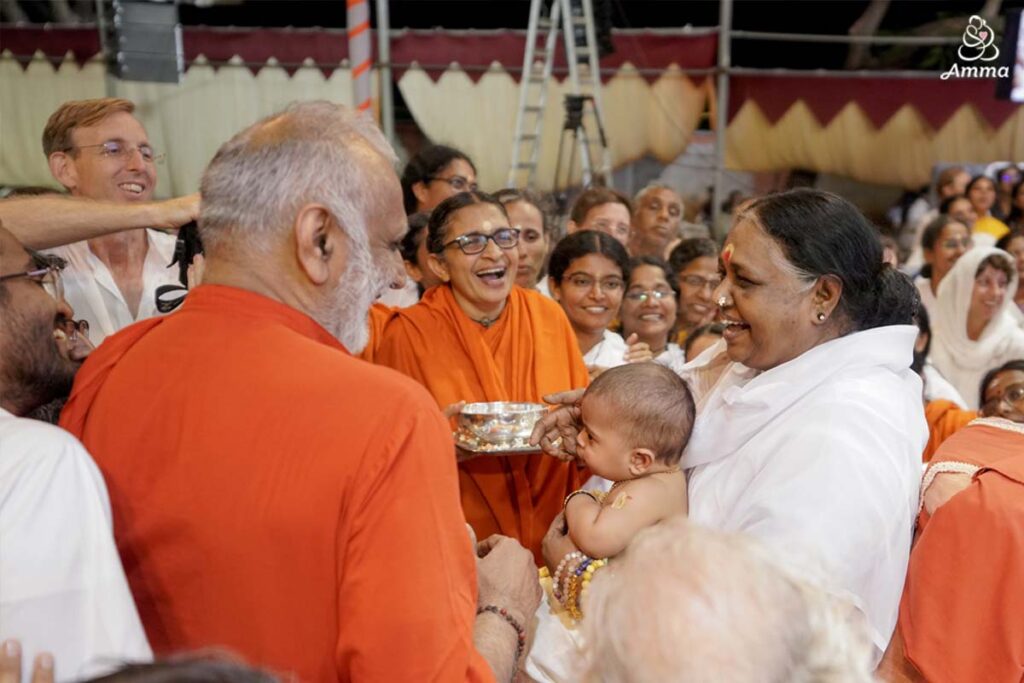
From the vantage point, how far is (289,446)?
4.51 feet

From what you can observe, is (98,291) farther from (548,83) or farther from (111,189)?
(548,83)

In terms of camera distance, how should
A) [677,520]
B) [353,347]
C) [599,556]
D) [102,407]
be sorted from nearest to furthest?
[677,520] < [102,407] < [353,347] < [599,556]

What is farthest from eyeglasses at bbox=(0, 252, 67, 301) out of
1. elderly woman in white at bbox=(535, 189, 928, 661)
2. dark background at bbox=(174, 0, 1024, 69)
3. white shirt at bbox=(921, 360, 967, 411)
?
dark background at bbox=(174, 0, 1024, 69)

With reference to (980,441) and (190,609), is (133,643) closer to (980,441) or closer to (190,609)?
(190,609)

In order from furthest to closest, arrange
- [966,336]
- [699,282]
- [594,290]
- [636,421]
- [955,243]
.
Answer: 1. [955,243]
2. [966,336]
3. [699,282]
4. [594,290]
5. [636,421]

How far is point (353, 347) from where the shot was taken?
164 cm

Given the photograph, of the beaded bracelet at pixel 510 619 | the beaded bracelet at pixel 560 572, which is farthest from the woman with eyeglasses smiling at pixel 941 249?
the beaded bracelet at pixel 510 619

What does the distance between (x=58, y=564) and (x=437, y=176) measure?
12.2 feet

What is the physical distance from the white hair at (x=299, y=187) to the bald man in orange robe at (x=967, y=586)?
1.44m

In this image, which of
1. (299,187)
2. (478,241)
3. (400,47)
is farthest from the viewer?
(400,47)

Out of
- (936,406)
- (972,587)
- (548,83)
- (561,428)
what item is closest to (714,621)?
(972,587)

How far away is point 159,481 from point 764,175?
9121 mm

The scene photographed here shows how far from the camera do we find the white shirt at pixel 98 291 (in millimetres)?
3217

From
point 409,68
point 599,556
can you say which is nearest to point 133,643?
point 599,556
